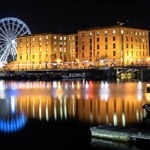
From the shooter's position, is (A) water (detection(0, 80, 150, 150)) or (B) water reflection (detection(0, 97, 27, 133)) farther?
(B) water reflection (detection(0, 97, 27, 133))

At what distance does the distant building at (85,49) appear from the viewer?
14650 cm

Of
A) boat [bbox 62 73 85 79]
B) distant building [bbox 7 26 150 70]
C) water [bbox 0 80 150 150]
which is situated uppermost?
distant building [bbox 7 26 150 70]

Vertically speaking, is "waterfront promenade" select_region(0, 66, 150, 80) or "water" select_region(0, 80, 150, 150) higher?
"waterfront promenade" select_region(0, 66, 150, 80)

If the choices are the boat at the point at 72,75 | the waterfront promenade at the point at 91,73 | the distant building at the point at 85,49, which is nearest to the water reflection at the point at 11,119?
the waterfront promenade at the point at 91,73

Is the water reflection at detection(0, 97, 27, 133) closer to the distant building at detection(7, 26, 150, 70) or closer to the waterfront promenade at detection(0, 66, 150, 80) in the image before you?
the waterfront promenade at detection(0, 66, 150, 80)

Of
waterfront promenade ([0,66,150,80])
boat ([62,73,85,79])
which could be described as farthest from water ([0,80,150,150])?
boat ([62,73,85,79])

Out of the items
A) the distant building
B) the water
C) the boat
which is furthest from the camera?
the boat

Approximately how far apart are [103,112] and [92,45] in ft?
370

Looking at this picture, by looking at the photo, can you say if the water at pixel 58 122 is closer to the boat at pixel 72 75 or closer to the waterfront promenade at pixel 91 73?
the waterfront promenade at pixel 91 73

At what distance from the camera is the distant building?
14650 centimetres

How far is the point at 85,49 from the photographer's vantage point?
156750mm

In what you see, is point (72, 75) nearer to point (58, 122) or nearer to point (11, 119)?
point (11, 119)

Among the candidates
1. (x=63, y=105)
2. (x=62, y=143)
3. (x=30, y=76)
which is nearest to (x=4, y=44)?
(x=30, y=76)

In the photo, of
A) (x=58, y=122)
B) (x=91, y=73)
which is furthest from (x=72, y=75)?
(x=58, y=122)
